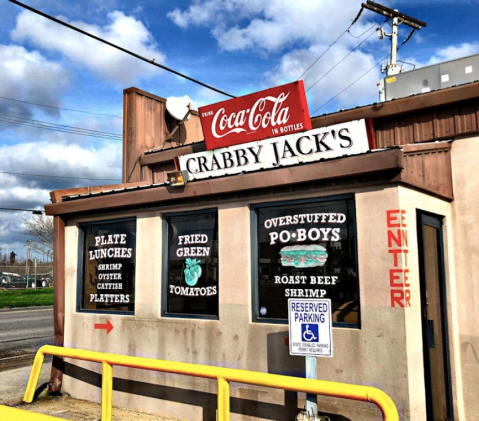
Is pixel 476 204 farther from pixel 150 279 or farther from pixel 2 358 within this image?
pixel 2 358

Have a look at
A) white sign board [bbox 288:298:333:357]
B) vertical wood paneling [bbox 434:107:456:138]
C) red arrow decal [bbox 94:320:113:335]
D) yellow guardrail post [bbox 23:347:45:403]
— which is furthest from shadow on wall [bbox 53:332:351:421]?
vertical wood paneling [bbox 434:107:456:138]

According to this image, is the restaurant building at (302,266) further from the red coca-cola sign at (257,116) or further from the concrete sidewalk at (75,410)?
the red coca-cola sign at (257,116)

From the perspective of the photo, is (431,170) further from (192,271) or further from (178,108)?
(178,108)

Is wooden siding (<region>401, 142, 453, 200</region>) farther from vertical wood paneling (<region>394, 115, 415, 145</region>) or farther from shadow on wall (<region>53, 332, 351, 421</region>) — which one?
shadow on wall (<region>53, 332, 351, 421</region>)

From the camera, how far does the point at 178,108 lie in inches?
448

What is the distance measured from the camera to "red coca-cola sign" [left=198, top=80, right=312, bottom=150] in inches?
280

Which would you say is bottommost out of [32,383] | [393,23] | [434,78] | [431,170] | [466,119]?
[32,383]

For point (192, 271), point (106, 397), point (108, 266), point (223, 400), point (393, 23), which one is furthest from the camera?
point (393, 23)

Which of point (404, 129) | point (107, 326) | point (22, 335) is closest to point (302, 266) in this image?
point (404, 129)

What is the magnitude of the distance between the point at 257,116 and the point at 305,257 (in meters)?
2.57

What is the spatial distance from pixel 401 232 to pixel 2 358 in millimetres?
10303

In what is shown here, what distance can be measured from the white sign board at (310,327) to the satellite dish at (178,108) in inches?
279

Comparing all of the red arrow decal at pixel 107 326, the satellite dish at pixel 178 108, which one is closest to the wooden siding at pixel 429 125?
the red arrow decal at pixel 107 326

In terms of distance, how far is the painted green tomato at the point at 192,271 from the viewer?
6934 mm
